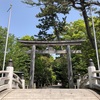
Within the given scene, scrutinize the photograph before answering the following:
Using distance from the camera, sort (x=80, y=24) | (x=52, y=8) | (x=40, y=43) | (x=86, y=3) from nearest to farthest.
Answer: (x=86, y=3) < (x=40, y=43) < (x=52, y=8) < (x=80, y=24)

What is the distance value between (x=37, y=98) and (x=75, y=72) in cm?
1565

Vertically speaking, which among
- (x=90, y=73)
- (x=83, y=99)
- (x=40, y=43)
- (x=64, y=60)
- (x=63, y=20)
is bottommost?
(x=83, y=99)

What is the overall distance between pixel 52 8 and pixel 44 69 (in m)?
10.6

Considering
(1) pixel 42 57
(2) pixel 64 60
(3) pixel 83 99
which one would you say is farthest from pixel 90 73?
(1) pixel 42 57

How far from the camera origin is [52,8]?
20.2 meters

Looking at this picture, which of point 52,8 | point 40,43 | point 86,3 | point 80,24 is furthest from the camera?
point 80,24

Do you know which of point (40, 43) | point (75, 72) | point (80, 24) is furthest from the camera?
point (80, 24)

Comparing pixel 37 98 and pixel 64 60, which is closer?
pixel 37 98

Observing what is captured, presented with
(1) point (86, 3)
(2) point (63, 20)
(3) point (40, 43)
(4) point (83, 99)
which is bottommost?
(4) point (83, 99)

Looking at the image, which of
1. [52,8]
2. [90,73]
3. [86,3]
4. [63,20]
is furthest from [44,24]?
[90,73]

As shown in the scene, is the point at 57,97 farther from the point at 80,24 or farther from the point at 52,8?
the point at 80,24

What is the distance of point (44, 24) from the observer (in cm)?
2683

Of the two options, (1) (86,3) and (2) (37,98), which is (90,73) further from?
(1) (86,3)

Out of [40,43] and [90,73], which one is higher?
[40,43]
